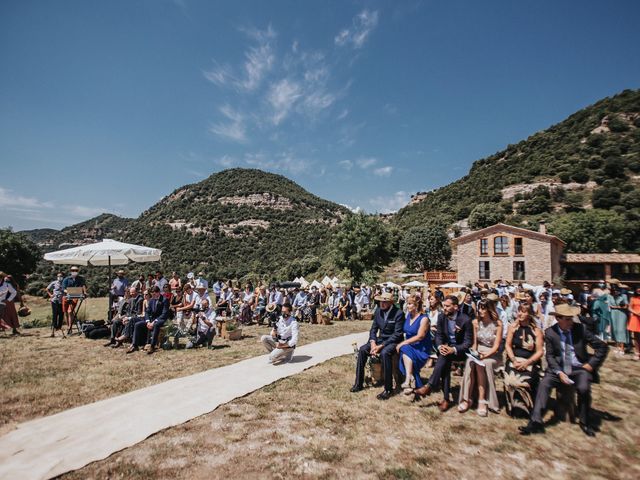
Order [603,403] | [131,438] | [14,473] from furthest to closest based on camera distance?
[603,403], [131,438], [14,473]

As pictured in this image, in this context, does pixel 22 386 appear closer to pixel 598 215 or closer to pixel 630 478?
pixel 630 478

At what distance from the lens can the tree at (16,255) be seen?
3544cm

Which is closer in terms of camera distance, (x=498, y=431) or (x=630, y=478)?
(x=630, y=478)

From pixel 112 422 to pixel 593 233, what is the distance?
2090 inches

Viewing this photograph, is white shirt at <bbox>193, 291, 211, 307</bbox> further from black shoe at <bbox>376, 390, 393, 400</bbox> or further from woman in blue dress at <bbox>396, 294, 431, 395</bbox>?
woman in blue dress at <bbox>396, 294, 431, 395</bbox>

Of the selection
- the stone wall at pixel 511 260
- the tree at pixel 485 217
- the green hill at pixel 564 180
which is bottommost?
the stone wall at pixel 511 260

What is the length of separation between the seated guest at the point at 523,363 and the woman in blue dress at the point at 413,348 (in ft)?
4.11

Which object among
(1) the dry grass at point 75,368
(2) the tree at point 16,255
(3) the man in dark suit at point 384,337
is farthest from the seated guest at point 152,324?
(2) the tree at point 16,255

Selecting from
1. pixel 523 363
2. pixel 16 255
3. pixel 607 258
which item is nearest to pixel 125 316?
pixel 523 363

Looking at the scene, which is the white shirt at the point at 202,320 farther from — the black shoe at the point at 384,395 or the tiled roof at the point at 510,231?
the tiled roof at the point at 510,231

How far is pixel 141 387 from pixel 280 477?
3.60 metres

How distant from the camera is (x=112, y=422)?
403 cm

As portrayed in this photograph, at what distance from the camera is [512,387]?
179 inches

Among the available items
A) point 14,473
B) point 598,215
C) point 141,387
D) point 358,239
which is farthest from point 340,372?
point 598,215
